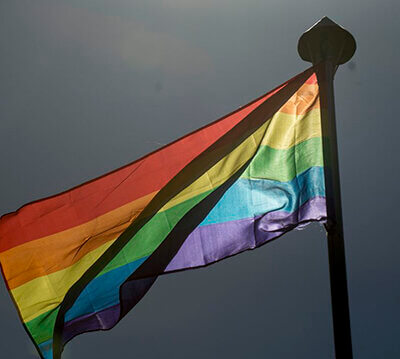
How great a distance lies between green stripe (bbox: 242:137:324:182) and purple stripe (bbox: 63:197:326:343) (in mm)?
412

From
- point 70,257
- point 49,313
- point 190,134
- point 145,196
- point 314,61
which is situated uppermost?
point 314,61

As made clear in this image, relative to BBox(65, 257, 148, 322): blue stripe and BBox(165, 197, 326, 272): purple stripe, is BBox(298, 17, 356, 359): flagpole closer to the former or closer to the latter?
BBox(165, 197, 326, 272): purple stripe

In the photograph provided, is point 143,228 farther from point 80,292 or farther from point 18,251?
point 18,251

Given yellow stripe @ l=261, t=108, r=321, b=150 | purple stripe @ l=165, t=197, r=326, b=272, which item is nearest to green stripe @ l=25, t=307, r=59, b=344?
purple stripe @ l=165, t=197, r=326, b=272

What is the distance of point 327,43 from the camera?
709cm

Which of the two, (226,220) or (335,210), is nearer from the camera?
(335,210)

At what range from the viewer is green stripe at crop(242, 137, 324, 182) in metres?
7.55

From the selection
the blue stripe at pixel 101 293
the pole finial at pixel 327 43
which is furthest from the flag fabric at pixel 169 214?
the pole finial at pixel 327 43

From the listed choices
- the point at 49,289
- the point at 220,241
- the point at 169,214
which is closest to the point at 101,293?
the point at 49,289

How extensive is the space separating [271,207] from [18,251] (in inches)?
115

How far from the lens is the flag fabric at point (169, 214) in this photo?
741 centimetres

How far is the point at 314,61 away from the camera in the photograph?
23.3 feet

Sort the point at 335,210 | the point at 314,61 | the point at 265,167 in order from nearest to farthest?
the point at 335,210 < the point at 314,61 < the point at 265,167

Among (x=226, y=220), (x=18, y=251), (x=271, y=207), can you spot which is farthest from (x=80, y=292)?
(x=271, y=207)
